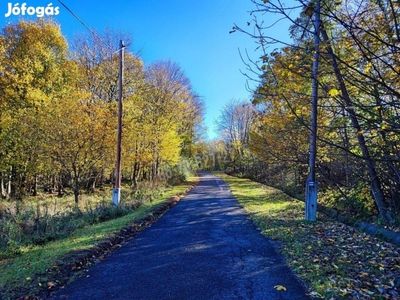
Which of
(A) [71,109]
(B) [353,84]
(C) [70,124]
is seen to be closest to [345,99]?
(B) [353,84]

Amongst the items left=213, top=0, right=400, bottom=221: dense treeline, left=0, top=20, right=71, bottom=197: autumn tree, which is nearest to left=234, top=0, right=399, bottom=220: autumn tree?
left=213, top=0, right=400, bottom=221: dense treeline

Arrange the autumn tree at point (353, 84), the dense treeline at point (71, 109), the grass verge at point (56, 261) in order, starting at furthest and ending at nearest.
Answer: the dense treeline at point (71, 109) → the grass verge at point (56, 261) → the autumn tree at point (353, 84)

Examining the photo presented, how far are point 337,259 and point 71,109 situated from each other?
40.6 feet

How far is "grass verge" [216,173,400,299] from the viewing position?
353 centimetres

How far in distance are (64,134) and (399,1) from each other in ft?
42.1

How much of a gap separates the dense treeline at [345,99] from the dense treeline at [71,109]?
8.23 m

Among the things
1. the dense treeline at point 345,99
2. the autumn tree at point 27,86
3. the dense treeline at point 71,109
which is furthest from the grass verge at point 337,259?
the autumn tree at point 27,86

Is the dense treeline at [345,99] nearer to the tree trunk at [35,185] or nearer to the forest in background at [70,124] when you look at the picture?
the forest in background at [70,124]

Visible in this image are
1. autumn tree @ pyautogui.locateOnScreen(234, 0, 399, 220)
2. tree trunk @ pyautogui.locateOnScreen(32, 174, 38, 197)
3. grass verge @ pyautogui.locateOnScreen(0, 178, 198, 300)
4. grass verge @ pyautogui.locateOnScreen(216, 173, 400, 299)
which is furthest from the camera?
tree trunk @ pyautogui.locateOnScreen(32, 174, 38, 197)

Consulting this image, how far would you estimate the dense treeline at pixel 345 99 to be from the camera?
2.71m

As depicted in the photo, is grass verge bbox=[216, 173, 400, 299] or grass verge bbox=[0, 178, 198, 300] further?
grass verge bbox=[0, 178, 198, 300]

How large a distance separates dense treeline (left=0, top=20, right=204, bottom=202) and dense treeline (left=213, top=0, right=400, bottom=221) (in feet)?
27.0

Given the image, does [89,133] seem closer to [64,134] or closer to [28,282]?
[64,134]

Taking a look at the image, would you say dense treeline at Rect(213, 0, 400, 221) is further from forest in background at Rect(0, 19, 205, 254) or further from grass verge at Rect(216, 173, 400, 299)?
forest in background at Rect(0, 19, 205, 254)
